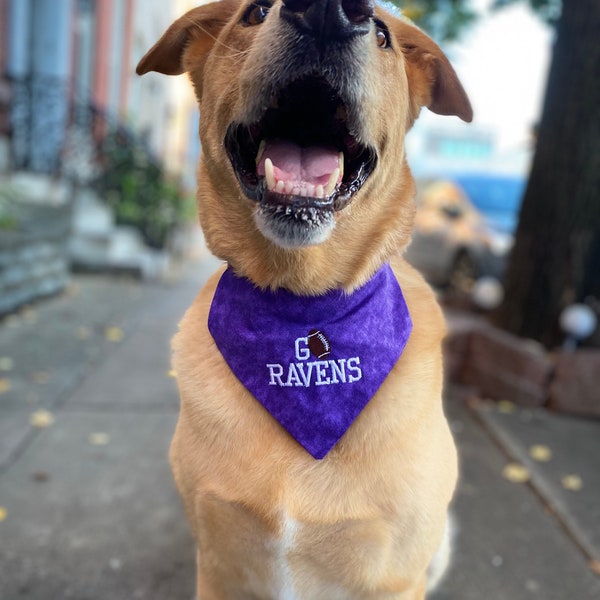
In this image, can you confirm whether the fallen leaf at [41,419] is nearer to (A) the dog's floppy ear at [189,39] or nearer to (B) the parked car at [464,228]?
(A) the dog's floppy ear at [189,39]

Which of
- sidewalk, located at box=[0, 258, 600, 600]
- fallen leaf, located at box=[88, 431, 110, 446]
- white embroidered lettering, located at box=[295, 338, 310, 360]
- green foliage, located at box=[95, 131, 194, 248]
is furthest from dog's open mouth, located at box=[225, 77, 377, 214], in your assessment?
green foliage, located at box=[95, 131, 194, 248]

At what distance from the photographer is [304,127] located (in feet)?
5.65

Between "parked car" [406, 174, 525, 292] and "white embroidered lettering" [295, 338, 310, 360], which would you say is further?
"parked car" [406, 174, 525, 292]

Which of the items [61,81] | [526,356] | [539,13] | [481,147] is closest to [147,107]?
[61,81]

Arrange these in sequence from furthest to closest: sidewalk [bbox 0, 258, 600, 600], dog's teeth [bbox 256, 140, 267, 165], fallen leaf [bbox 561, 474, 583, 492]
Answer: fallen leaf [bbox 561, 474, 583, 492], sidewalk [bbox 0, 258, 600, 600], dog's teeth [bbox 256, 140, 267, 165]

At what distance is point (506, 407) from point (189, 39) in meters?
3.44

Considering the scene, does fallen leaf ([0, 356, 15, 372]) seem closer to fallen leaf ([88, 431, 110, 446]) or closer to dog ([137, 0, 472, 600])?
fallen leaf ([88, 431, 110, 446])

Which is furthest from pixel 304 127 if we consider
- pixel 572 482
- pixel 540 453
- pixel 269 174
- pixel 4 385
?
pixel 4 385

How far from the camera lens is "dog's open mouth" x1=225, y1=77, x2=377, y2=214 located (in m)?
1.59

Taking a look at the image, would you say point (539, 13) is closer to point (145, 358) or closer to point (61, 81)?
point (145, 358)

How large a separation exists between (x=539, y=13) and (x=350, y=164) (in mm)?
5985

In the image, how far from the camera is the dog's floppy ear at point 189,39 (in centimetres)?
194

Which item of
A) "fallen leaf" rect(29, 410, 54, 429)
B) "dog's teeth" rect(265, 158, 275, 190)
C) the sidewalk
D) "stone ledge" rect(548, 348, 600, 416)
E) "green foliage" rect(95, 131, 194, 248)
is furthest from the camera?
"green foliage" rect(95, 131, 194, 248)

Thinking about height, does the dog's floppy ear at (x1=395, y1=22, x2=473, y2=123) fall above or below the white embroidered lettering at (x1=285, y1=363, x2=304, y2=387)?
above
